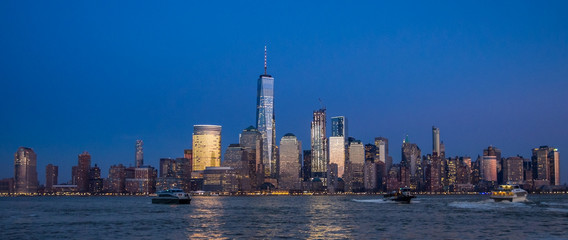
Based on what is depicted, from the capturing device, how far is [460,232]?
77188 millimetres

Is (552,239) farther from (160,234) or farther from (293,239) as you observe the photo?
(160,234)

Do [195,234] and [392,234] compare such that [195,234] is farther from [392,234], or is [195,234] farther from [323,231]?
[392,234]

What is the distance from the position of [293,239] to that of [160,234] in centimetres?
1814

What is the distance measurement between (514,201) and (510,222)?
82527 mm

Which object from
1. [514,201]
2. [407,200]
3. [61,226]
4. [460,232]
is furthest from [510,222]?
[407,200]

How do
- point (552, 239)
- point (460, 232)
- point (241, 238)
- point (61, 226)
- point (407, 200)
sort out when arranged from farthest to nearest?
point (407, 200)
point (61, 226)
point (460, 232)
point (241, 238)
point (552, 239)

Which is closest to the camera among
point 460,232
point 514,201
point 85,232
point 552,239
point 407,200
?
point 552,239

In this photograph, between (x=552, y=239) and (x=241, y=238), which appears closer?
(x=552, y=239)

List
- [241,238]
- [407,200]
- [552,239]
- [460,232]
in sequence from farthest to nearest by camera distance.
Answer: [407,200] → [460,232] → [241,238] → [552,239]

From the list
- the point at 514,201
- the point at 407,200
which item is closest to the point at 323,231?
the point at 514,201

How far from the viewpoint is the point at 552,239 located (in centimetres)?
6700

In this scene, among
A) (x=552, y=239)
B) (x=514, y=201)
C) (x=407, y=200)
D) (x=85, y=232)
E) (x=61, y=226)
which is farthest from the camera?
(x=407, y=200)

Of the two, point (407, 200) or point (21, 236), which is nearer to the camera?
point (21, 236)

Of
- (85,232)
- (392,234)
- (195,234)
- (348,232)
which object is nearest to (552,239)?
(392,234)
